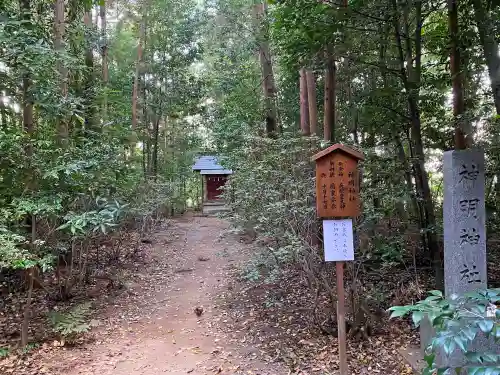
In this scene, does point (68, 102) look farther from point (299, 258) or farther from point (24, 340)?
point (299, 258)

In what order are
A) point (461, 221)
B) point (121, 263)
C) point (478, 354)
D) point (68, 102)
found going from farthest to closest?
point (121, 263) < point (68, 102) < point (461, 221) < point (478, 354)

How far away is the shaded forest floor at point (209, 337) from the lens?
4453 millimetres

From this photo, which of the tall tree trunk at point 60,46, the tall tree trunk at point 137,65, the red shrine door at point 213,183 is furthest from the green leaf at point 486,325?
the red shrine door at point 213,183

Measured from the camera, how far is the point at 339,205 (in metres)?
3.85

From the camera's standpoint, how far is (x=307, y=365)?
4.32 meters

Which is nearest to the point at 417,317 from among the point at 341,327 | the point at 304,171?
the point at 341,327

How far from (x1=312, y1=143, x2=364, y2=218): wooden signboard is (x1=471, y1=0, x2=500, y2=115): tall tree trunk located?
1989 millimetres

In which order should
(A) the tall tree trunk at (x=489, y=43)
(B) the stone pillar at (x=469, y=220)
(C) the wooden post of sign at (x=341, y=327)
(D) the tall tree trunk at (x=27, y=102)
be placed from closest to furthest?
(B) the stone pillar at (x=469, y=220) < (C) the wooden post of sign at (x=341, y=327) < (A) the tall tree trunk at (x=489, y=43) < (D) the tall tree trunk at (x=27, y=102)

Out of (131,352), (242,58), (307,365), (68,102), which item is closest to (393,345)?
(307,365)

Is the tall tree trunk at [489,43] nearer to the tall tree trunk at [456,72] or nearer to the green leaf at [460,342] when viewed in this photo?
the tall tree trunk at [456,72]

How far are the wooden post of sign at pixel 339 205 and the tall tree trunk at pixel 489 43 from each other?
6.63ft

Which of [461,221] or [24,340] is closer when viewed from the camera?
[461,221]

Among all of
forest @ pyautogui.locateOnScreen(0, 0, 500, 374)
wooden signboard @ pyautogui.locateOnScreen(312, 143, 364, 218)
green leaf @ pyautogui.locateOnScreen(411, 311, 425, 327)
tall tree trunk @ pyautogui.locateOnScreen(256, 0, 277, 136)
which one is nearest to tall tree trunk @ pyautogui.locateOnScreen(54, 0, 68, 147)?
forest @ pyautogui.locateOnScreen(0, 0, 500, 374)

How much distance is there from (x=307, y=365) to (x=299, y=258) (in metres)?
1.22
